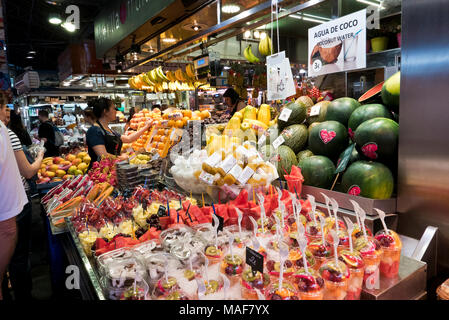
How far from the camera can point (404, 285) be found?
1.22m

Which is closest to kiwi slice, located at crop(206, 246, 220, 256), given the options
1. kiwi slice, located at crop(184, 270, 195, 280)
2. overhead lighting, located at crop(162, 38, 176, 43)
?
kiwi slice, located at crop(184, 270, 195, 280)

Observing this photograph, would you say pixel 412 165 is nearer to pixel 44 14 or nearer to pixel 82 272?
pixel 82 272

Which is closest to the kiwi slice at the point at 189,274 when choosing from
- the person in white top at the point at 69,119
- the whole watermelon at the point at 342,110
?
the whole watermelon at the point at 342,110

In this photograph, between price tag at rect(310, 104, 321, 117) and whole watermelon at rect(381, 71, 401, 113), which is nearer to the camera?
whole watermelon at rect(381, 71, 401, 113)

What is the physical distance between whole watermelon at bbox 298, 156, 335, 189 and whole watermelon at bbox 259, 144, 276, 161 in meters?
0.26

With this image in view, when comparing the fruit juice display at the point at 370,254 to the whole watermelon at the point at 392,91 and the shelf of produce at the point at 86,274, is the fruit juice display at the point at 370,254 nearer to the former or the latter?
the whole watermelon at the point at 392,91

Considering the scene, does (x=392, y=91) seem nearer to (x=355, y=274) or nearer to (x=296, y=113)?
(x=296, y=113)

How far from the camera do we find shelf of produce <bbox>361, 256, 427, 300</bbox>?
1145mm

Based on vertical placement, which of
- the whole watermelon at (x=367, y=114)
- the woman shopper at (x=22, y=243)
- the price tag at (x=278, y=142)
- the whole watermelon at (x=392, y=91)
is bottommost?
the woman shopper at (x=22, y=243)

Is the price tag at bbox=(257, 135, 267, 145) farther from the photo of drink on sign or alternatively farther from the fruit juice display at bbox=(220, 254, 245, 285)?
the fruit juice display at bbox=(220, 254, 245, 285)

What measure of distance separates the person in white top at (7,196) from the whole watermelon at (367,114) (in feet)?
8.36

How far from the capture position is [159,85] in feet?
21.5

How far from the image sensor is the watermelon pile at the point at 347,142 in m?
1.70
